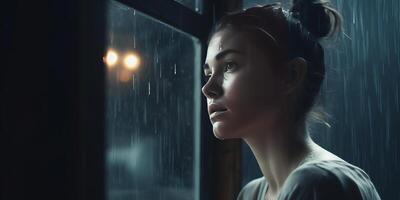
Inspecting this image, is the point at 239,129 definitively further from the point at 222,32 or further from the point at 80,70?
the point at 80,70

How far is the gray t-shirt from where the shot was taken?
→ 0.85 meters

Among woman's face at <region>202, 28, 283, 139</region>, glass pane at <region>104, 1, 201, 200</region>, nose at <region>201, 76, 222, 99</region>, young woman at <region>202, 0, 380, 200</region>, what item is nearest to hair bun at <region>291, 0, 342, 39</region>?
young woman at <region>202, 0, 380, 200</region>

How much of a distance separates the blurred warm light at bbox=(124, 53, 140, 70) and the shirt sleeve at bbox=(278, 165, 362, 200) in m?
0.53

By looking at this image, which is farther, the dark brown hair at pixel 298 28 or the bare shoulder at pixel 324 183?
the dark brown hair at pixel 298 28

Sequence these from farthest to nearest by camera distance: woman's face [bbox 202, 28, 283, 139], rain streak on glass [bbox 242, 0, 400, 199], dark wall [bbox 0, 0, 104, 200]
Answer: rain streak on glass [bbox 242, 0, 400, 199] → woman's face [bbox 202, 28, 283, 139] → dark wall [bbox 0, 0, 104, 200]

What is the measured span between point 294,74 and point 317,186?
10.4 inches

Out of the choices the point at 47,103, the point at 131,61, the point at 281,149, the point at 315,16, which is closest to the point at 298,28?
the point at 315,16

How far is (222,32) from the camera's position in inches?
39.9

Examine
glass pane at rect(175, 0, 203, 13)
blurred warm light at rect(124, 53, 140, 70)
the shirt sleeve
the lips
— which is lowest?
the shirt sleeve

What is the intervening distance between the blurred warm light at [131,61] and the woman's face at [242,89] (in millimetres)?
290

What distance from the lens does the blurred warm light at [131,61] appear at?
1189 millimetres

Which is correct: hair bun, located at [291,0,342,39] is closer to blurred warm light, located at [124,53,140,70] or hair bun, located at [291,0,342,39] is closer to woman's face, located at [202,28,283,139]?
woman's face, located at [202,28,283,139]

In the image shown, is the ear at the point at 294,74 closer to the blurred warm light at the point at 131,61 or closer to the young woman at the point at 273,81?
the young woman at the point at 273,81

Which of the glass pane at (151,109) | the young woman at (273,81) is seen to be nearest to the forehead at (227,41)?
the young woman at (273,81)
